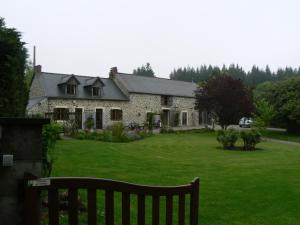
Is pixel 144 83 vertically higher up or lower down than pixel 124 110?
higher up

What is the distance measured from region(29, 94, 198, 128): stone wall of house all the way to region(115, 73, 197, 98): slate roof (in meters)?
0.67

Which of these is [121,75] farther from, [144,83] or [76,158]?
Answer: [76,158]

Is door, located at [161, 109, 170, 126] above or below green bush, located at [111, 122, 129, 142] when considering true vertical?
above

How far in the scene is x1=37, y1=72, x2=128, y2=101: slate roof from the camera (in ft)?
108

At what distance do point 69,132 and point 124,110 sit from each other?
12712 millimetres

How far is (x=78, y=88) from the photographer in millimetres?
35156

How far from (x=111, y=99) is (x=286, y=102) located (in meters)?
17.7

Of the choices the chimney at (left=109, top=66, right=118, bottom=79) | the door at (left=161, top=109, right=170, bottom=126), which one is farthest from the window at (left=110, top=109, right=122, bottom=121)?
the door at (left=161, top=109, right=170, bottom=126)

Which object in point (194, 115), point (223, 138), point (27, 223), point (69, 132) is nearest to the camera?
point (27, 223)

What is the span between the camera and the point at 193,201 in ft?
11.6

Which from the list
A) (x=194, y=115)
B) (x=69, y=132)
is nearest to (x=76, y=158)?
(x=69, y=132)

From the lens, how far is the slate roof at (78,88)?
108ft

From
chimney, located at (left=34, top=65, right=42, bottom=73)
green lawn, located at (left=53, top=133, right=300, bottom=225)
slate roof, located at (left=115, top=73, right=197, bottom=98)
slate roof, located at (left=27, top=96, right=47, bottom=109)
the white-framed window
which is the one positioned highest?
chimney, located at (left=34, top=65, right=42, bottom=73)

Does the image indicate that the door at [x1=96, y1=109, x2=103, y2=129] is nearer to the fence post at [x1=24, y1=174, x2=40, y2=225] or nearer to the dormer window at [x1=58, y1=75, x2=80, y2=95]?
the dormer window at [x1=58, y1=75, x2=80, y2=95]
